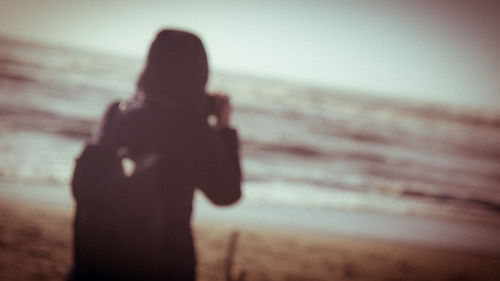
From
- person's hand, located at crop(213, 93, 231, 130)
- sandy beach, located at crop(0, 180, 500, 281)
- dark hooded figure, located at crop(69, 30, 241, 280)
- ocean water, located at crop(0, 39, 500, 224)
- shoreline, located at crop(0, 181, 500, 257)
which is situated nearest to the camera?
dark hooded figure, located at crop(69, 30, 241, 280)

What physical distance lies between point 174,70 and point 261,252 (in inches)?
137

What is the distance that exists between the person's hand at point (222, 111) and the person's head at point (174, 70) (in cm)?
11

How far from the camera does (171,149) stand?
1.29 meters

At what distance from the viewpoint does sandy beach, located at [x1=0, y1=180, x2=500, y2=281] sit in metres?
3.72

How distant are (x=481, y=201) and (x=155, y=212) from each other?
30.0ft

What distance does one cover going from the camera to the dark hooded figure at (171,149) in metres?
1.28

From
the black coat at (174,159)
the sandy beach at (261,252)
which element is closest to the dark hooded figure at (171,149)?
the black coat at (174,159)

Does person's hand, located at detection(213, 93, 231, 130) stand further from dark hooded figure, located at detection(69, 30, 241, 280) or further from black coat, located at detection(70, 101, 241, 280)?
black coat, located at detection(70, 101, 241, 280)

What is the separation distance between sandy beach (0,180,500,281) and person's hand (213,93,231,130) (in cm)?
257

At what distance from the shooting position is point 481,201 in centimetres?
848

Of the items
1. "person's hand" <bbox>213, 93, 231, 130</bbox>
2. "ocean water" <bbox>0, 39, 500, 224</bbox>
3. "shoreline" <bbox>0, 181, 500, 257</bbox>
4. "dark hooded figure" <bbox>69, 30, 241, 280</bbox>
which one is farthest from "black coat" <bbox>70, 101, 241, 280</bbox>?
"ocean water" <bbox>0, 39, 500, 224</bbox>

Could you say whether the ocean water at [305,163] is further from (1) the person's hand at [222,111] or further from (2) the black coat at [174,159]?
(2) the black coat at [174,159]

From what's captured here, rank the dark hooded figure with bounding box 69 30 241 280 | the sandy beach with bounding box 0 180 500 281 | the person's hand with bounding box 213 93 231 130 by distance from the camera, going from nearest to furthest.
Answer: the dark hooded figure with bounding box 69 30 241 280 → the person's hand with bounding box 213 93 231 130 → the sandy beach with bounding box 0 180 500 281

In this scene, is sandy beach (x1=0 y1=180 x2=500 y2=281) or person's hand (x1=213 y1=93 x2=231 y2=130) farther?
sandy beach (x1=0 y1=180 x2=500 y2=281)
